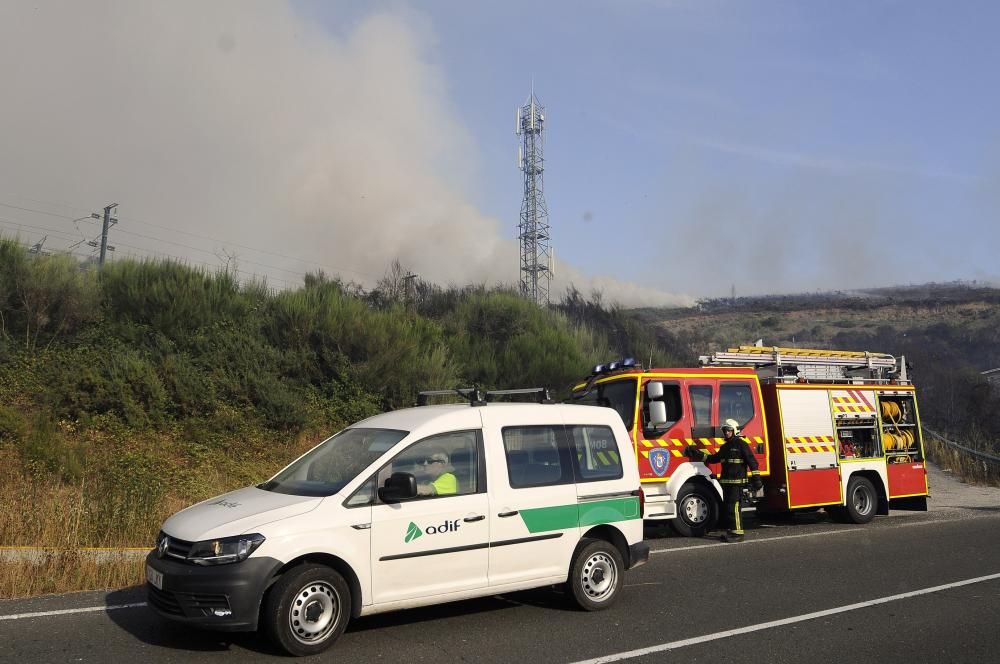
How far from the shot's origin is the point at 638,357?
27922 mm

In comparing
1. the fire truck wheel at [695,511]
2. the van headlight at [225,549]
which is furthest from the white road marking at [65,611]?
the fire truck wheel at [695,511]

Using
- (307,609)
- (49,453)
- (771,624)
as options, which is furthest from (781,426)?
(49,453)

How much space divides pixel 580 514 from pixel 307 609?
8.66 ft

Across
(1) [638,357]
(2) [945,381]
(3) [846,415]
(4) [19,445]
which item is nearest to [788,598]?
(3) [846,415]

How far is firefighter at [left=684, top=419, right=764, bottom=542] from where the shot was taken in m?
12.1

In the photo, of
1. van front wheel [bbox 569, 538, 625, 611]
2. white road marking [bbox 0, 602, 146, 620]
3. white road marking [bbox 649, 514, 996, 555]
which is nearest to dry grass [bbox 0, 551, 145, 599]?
white road marking [bbox 0, 602, 146, 620]

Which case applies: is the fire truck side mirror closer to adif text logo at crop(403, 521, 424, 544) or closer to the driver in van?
the driver in van

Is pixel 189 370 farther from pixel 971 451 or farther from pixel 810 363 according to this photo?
pixel 971 451

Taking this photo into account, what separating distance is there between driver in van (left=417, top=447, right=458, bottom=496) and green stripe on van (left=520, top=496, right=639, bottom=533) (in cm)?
71

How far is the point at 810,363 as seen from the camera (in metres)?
14.9

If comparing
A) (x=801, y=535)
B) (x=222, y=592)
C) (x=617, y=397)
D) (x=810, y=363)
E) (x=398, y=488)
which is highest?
(x=810, y=363)

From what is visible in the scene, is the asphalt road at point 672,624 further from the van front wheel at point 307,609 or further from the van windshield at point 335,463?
the van windshield at point 335,463

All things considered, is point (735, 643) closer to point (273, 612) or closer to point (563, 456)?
point (563, 456)

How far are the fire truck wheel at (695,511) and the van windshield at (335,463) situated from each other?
704 cm
